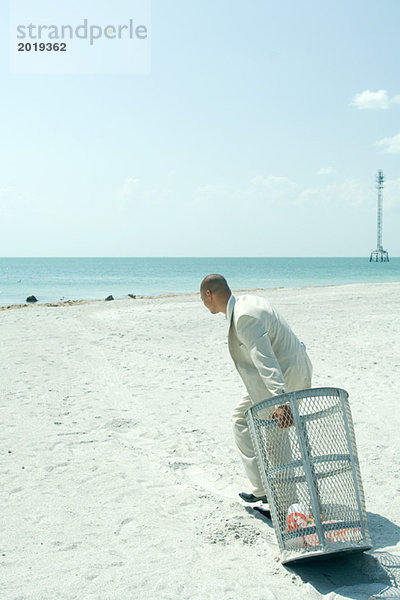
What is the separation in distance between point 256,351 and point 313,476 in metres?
0.87

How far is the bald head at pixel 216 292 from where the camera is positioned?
4.19 meters

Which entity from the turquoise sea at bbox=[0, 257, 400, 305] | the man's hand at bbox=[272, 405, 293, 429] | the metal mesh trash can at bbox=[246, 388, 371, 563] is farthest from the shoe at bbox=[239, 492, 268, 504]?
the turquoise sea at bbox=[0, 257, 400, 305]

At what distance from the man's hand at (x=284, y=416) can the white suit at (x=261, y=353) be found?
0.12 meters

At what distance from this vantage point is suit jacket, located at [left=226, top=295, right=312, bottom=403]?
385 cm

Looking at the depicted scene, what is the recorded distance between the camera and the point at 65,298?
117 feet

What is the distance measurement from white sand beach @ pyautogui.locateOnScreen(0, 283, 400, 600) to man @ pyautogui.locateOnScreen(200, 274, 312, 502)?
0.73 metres

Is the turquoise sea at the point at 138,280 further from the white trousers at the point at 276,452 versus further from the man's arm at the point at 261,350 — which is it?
the man's arm at the point at 261,350

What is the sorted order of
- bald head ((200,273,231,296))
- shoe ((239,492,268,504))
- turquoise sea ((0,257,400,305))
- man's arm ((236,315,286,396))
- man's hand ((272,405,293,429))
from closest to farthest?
man's hand ((272,405,293,429))
man's arm ((236,315,286,396))
bald head ((200,273,231,296))
shoe ((239,492,268,504))
turquoise sea ((0,257,400,305))

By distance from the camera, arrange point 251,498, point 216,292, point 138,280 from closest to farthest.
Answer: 1. point 216,292
2. point 251,498
3. point 138,280

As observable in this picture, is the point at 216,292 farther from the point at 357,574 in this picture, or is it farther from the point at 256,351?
the point at 357,574

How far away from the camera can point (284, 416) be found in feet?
12.0

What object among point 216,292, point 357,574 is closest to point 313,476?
point 357,574

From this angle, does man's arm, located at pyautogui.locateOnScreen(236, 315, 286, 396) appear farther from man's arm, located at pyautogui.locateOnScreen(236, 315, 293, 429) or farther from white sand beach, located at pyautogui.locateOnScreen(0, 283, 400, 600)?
white sand beach, located at pyautogui.locateOnScreen(0, 283, 400, 600)

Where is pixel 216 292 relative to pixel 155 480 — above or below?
above
